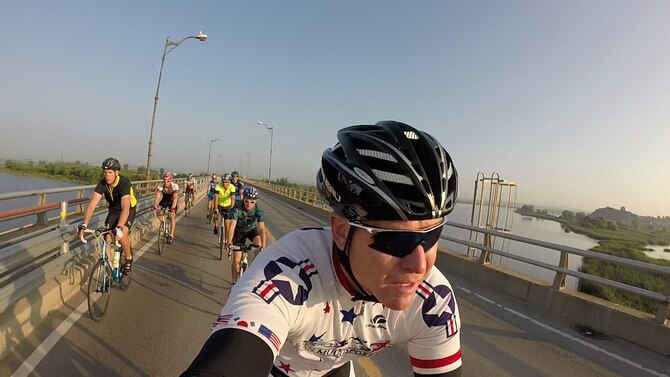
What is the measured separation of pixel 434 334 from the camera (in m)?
1.69

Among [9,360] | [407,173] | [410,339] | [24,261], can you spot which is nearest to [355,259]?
[407,173]

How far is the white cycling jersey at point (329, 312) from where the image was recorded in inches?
60.9

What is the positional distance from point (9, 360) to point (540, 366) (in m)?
6.24

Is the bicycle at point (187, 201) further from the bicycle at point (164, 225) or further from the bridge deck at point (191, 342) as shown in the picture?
the bridge deck at point (191, 342)

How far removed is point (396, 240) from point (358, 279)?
230mm

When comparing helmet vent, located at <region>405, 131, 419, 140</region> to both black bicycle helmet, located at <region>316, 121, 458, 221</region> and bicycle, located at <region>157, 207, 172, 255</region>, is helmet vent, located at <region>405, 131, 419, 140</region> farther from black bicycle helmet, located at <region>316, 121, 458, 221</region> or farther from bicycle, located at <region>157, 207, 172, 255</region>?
bicycle, located at <region>157, 207, 172, 255</region>

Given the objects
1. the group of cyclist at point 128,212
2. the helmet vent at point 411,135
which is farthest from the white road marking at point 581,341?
the helmet vent at point 411,135

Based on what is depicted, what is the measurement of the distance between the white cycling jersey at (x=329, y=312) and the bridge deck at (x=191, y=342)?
3.12m

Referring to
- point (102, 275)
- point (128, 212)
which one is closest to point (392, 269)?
point (102, 275)

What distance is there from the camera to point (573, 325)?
7129 millimetres

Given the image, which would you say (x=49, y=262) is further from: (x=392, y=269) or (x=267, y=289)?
(x=392, y=269)

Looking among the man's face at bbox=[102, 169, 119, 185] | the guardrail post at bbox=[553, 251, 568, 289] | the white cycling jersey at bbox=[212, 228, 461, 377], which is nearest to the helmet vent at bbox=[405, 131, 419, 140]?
the white cycling jersey at bbox=[212, 228, 461, 377]

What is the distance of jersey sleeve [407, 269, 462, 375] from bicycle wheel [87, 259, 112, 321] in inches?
213

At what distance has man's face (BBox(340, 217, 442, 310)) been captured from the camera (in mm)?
1400
